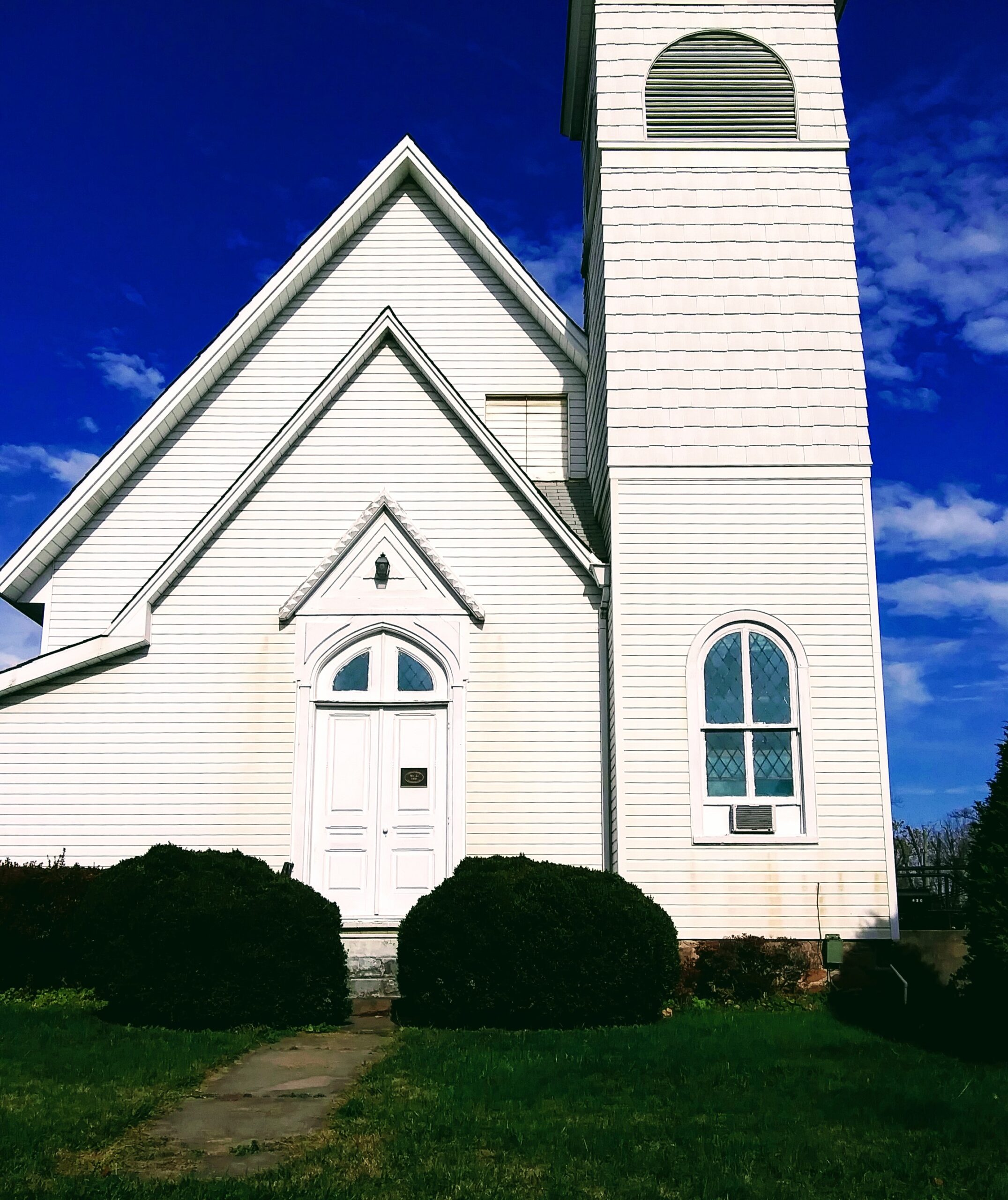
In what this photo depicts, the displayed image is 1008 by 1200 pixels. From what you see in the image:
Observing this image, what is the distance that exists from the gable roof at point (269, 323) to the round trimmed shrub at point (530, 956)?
7.94 m

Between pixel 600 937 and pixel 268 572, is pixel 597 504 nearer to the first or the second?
pixel 268 572

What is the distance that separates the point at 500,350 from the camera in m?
16.7

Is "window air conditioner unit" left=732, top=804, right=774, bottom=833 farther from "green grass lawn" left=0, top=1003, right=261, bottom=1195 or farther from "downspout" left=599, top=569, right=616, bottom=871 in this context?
"green grass lawn" left=0, top=1003, right=261, bottom=1195

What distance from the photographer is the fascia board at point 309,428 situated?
13672 millimetres

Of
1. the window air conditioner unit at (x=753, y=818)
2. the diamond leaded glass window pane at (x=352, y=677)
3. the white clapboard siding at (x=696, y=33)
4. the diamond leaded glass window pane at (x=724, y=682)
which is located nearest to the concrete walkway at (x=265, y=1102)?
the window air conditioner unit at (x=753, y=818)

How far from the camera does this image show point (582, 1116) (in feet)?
22.1

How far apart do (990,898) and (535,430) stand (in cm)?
936

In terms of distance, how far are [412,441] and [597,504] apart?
251cm

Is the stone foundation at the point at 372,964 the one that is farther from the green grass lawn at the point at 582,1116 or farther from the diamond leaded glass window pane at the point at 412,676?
the diamond leaded glass window pane at the point at 412,676

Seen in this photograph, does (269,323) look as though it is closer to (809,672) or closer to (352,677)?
(352,677)

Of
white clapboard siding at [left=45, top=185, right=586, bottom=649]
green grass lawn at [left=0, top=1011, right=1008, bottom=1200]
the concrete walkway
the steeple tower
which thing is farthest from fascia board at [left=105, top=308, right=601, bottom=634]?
the concrete walkway

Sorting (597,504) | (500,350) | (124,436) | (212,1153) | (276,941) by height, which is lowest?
(212,1153)

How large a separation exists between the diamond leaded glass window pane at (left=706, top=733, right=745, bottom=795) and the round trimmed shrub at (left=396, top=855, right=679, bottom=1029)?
2751mm

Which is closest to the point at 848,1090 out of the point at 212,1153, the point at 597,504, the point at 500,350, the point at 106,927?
the point at 212,1153
